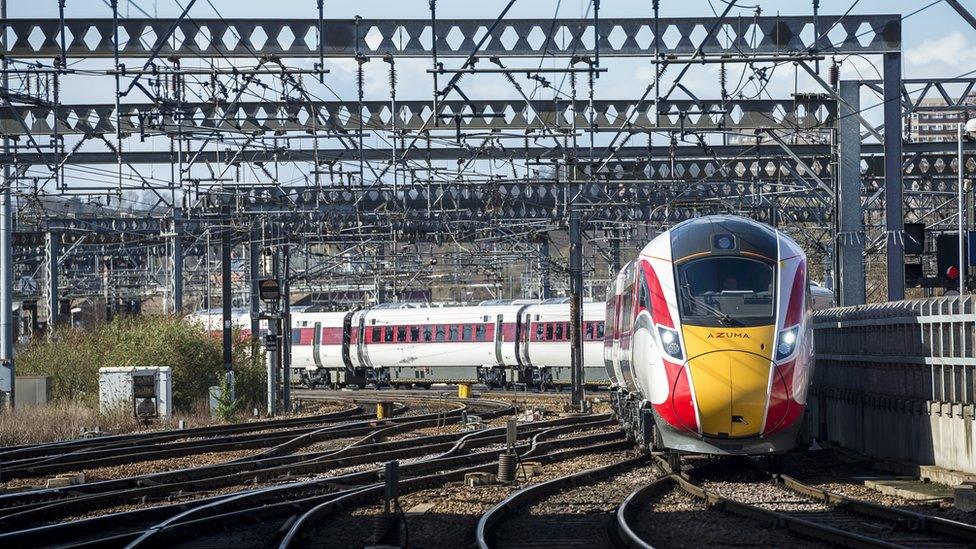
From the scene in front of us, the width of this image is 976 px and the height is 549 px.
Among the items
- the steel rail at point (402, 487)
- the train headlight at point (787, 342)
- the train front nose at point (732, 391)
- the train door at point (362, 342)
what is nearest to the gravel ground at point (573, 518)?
the train front nose at point (732, 391)

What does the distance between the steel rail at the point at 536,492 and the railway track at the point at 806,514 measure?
45.5 inches

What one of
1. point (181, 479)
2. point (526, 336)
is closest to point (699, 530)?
point (181, 479)

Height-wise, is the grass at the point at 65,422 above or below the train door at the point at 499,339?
below

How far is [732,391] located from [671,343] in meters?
1.05

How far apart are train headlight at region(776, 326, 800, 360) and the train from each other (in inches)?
1119

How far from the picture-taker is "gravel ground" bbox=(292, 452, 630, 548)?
12938 mm

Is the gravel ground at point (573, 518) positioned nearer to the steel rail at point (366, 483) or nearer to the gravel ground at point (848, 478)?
the steel rail at point (366, 483)

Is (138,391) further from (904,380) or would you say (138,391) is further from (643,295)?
(904,380)

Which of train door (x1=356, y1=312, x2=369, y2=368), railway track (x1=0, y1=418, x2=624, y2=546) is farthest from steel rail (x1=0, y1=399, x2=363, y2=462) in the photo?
train door (x1=356, y1=312, x2=369, y2=368)

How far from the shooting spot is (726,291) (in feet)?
56.7

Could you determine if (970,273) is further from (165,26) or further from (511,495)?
(165,26)

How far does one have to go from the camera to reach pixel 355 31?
2503 cm

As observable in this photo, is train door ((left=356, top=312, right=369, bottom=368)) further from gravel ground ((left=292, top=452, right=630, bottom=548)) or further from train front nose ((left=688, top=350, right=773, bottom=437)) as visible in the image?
train front nose ((left=688, top=350, right=773, bottom=437))

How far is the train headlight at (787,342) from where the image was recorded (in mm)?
16766
